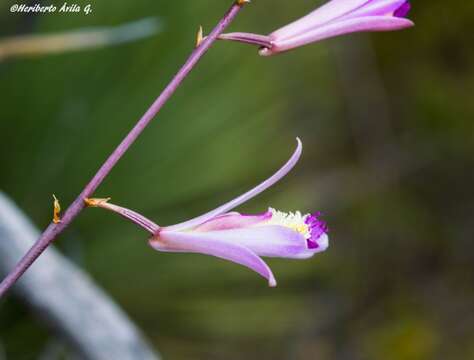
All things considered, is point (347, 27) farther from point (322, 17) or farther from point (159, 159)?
point (159, 159)

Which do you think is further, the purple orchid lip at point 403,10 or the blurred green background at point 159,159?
the blurred green background at point 159,159

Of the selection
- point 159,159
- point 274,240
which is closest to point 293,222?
point 274,240

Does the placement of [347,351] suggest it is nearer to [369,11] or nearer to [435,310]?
[435,310]

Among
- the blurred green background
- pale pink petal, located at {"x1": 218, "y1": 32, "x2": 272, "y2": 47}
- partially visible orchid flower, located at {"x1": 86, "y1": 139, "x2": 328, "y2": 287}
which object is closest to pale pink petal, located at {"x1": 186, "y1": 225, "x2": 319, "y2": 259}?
partially visible orchid flower, located at {"x1": 86, "y1": 139, "x2": 328, "y2": 287}

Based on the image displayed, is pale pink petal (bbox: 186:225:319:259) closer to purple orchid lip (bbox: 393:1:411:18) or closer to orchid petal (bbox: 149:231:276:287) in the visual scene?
orchid petal (bbox: 149:231:276:287)

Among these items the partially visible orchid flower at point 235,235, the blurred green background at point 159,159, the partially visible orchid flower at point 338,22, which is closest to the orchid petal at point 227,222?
the partially visible orchid flower at point 235,235

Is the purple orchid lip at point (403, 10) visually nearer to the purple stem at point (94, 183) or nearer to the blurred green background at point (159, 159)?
the purple stem at point (94, 183)

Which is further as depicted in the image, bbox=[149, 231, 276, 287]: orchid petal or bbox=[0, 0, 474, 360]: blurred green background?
bbox=[0, 0, 474, 360]: blurred green background
